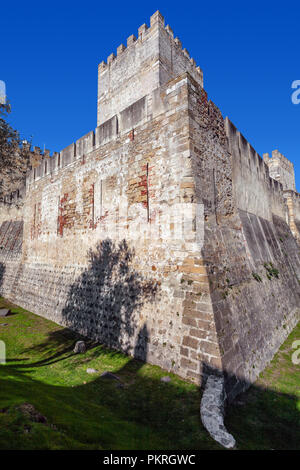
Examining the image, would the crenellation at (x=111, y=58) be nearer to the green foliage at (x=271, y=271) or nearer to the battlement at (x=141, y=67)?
the battlement at (x=141, y=67)

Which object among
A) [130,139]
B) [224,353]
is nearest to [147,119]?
[130,139]

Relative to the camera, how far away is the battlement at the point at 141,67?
11750 millimetres

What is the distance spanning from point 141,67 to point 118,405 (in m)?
14.7

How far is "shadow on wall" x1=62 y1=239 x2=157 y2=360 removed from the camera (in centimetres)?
644

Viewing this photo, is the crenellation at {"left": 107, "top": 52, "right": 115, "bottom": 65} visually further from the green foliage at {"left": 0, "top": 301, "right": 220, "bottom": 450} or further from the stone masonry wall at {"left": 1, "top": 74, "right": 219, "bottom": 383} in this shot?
the green foliage at {"left": 0, "top": 301, "right": 220, "bottom": 450}

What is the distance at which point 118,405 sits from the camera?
448 centimetres

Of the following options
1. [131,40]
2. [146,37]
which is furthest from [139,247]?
[131,40]

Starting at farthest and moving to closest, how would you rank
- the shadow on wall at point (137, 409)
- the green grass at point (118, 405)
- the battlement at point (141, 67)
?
the battlement at point (141, 67) < the shadow on wall at point (137, 409) < the green grass at point (118, 405)

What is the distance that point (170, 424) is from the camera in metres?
3.90

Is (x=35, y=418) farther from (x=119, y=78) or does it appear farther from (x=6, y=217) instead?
(x=6, y=217)

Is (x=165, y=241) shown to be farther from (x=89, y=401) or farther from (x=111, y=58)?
(x=111, y=58)

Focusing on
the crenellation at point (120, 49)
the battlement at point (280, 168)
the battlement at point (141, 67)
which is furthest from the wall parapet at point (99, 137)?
the battlement at point (280, 168)

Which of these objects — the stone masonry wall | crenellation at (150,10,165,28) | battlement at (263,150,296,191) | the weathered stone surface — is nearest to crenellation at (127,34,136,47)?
crenellation at (150,10,165,28)

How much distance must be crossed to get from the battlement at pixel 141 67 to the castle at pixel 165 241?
11 cm
